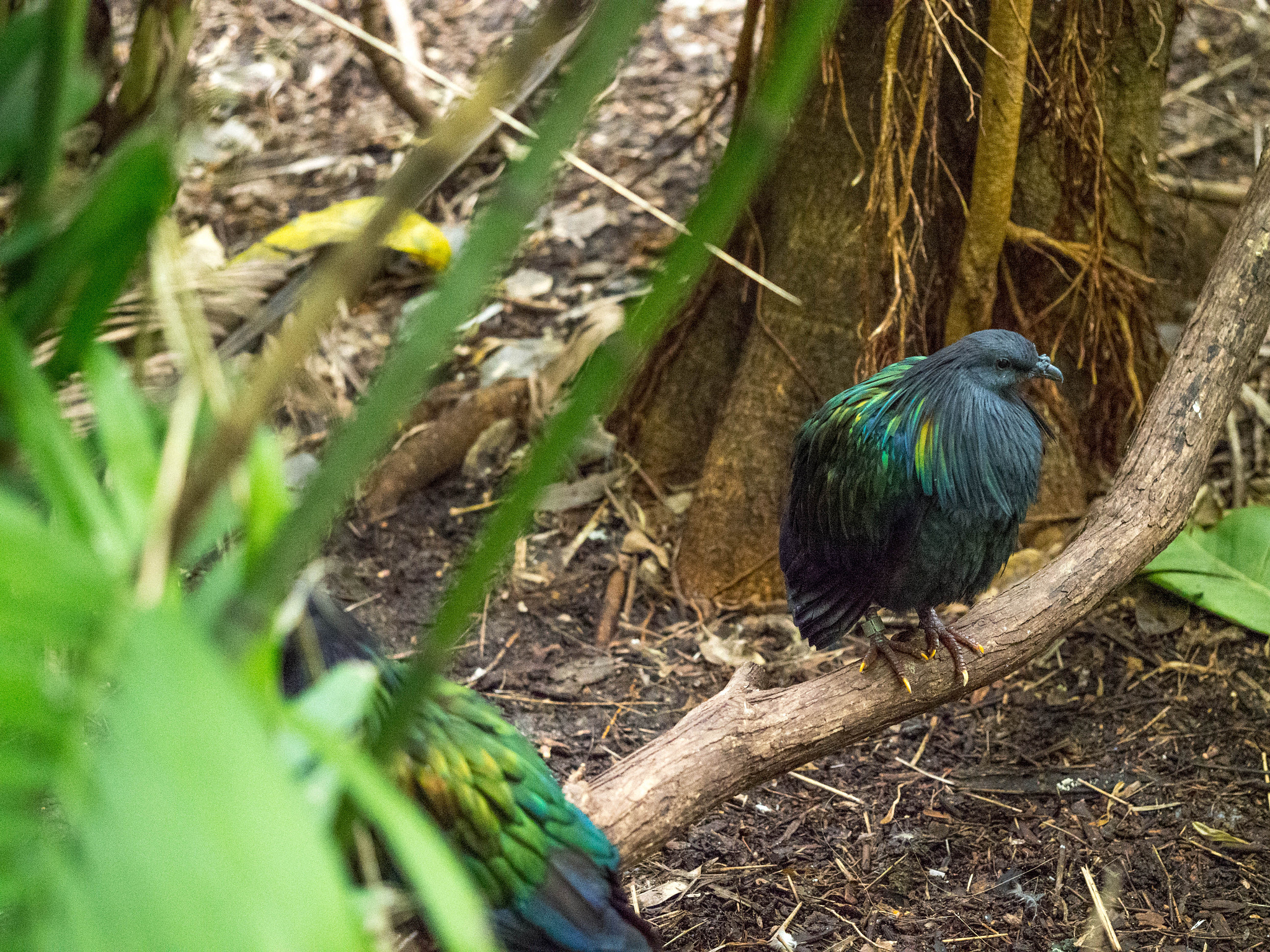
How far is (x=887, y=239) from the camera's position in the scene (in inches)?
129

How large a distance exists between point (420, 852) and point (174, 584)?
37 centimetres

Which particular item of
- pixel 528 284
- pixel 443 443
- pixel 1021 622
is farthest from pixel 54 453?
pixel 528 284

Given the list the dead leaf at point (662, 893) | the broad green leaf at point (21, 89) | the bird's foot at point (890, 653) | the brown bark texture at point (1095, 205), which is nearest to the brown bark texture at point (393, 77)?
the brown bark texture at point (1095, 205)

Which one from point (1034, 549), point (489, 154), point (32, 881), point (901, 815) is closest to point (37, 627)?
point (32, 881)

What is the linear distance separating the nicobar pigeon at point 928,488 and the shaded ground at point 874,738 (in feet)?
0.90

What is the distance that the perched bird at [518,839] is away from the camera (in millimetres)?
1872

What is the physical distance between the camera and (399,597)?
3.67m

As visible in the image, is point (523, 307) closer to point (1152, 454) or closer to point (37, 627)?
point (1152, 454)

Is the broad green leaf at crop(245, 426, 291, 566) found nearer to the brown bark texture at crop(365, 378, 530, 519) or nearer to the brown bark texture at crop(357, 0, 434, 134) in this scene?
the brown bark texture at crop(365, 378, 530, 519)

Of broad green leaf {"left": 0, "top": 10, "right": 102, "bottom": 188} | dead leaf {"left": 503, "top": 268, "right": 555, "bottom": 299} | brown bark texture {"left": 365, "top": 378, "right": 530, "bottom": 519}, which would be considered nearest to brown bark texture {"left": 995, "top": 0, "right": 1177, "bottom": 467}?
brown bark texture {"left": 365, "top": 378, "right": 530, "bottom": 519}

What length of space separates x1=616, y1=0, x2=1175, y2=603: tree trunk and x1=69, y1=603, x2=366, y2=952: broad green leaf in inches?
109

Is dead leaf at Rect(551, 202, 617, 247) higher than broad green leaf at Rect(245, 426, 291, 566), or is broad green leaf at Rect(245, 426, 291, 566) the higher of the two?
broad green leaf at Rect(245, 426, 291, 566)

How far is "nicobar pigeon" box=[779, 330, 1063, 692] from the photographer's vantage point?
8.59 ft

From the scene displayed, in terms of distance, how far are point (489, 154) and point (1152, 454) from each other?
142 inches
